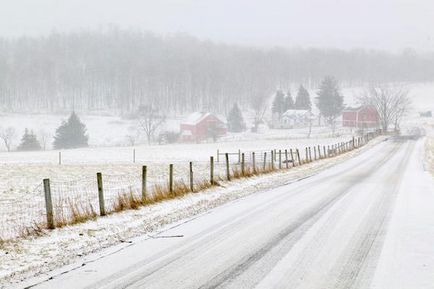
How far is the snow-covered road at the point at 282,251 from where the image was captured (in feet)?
22.6

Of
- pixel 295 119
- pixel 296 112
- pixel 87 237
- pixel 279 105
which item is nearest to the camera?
pixel 87 237

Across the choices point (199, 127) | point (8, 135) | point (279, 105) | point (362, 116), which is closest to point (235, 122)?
point (199, 127)

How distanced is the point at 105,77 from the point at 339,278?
187835 mm

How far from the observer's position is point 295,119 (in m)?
134

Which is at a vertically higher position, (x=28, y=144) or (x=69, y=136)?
(x=69, y=136)

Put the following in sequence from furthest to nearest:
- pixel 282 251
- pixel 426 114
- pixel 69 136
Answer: pixel 426 114 < pixel 69 136 < pixel 282 251

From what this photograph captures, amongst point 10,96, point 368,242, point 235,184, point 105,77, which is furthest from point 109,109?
point 368,242

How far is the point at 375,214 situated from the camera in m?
12.5

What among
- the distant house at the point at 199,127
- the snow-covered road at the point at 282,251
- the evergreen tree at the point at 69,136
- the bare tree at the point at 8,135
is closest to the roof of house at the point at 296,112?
the distant house at the point at 199,127

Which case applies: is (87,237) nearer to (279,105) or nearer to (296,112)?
(296,112)

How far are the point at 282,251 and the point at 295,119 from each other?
419ft

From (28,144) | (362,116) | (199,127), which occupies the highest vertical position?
(362,116)

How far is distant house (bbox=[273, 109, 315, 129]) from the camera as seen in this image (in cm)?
13144

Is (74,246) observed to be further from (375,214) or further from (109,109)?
(109,109)
